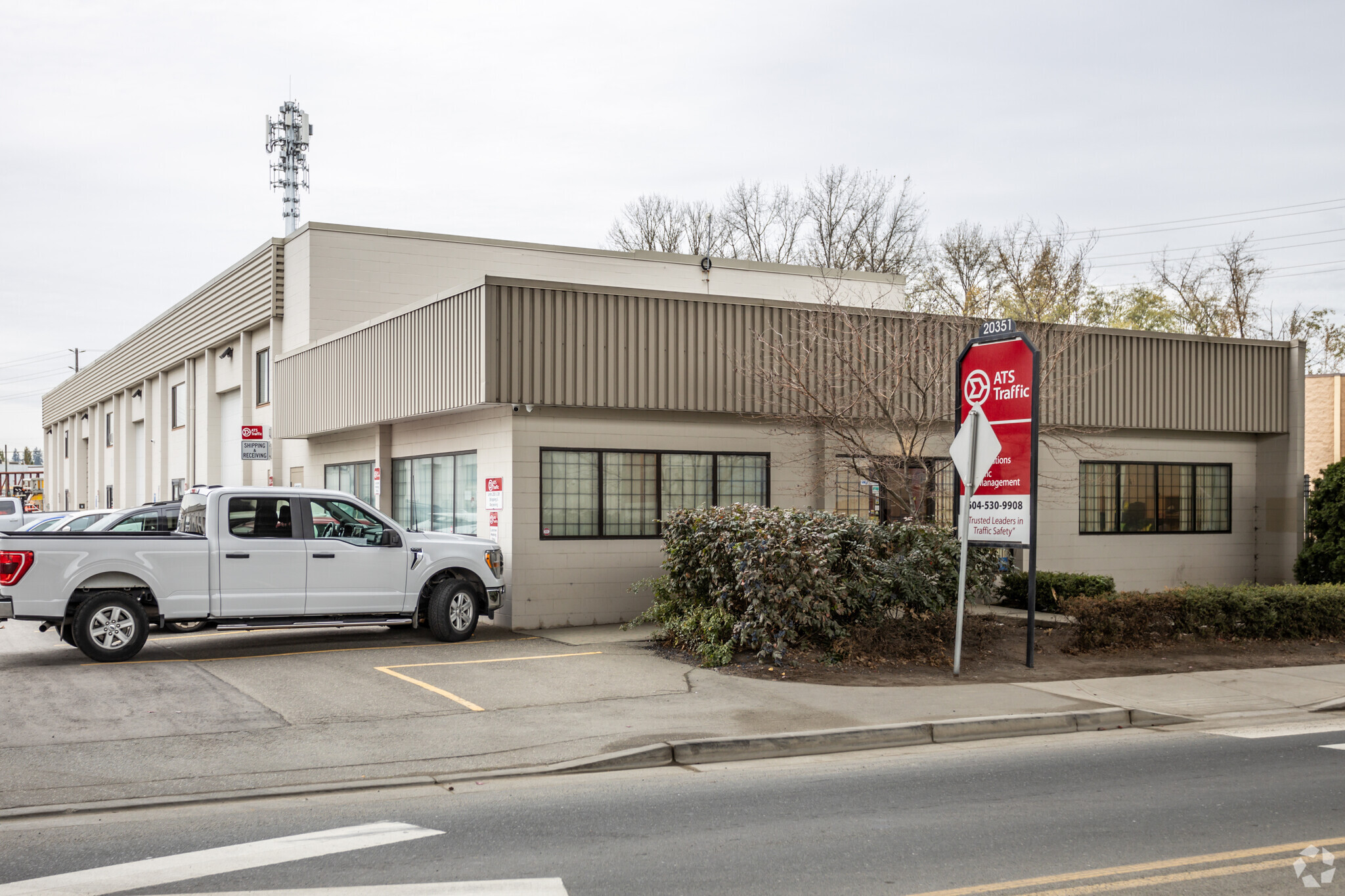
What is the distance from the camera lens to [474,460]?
696 inches

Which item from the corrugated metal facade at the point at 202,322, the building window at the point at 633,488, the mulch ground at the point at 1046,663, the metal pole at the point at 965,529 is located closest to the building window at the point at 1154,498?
the mulch ground at the point at 1046,663

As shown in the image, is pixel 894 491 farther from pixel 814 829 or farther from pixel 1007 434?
pixel 814 829

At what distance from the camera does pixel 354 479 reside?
74.4 ft

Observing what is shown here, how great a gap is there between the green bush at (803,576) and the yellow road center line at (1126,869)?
21.0 ft

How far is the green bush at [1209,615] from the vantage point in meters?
14.2

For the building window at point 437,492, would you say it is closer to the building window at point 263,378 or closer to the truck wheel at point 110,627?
the truck wheel at point 110,627

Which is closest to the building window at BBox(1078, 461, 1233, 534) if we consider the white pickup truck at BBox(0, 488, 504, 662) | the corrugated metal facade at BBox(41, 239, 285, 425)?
the white pickup truck at BBox(0, 488, 504, 662)

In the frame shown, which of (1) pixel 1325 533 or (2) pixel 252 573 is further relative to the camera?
(1) pixel 1325 533

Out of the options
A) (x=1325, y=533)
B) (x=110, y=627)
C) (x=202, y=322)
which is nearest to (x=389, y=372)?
(x=110, y=627)

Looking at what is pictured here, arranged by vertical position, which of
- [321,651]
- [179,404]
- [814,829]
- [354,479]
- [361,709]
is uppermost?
[179,404]

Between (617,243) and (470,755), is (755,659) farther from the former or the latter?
(617,243)

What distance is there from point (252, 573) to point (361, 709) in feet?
12.5

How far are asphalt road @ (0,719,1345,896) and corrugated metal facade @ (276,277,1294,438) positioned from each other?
28.1ft

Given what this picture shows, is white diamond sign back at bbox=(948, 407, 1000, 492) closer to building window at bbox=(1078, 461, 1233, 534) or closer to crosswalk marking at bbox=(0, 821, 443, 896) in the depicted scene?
crosswalk marking at bbox=(0, 821, 443, 896)
